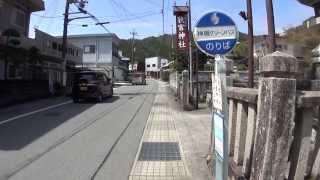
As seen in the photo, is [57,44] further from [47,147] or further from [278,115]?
[278,115]

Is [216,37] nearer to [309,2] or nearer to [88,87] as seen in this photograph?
[309,2]

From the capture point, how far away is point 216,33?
7.29 metres

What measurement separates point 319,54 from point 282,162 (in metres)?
16.8

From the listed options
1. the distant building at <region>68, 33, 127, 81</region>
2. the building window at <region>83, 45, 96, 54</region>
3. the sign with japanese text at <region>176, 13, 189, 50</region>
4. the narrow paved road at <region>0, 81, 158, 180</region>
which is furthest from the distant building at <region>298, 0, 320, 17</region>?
the building window at <region>83, 45, 96, 54</region>

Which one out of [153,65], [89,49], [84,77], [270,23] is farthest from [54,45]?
[153,65]

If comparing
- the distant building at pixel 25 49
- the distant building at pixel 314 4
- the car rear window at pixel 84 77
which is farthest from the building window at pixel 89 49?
the distant building at pixel 314 4

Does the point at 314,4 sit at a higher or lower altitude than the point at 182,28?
lower

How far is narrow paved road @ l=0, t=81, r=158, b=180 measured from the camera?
9938 millimetres

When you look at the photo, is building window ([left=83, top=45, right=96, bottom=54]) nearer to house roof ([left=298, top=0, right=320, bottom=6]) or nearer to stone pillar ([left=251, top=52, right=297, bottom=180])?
house roof ([left=298, top=0, right=320, bottom=6])

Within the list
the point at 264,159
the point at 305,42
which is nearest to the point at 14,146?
the point at 264,159

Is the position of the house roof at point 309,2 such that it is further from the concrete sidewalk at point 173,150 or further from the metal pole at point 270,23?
the concrete sidewalk at point 173,150

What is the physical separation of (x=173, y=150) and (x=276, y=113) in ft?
24.6

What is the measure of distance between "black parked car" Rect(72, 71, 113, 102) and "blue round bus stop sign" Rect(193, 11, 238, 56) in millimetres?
24342

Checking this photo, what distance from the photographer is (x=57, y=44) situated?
50.2 m
